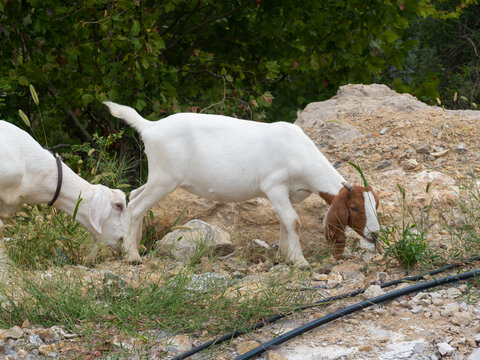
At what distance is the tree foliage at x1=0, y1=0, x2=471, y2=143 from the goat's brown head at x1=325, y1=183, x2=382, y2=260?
2.65 meters

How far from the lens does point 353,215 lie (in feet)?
16.8

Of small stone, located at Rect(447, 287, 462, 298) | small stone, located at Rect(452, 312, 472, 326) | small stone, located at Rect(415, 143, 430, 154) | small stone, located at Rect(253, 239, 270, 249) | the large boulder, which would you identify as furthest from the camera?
small stone, located at Rect(415, 143, 430, 154)

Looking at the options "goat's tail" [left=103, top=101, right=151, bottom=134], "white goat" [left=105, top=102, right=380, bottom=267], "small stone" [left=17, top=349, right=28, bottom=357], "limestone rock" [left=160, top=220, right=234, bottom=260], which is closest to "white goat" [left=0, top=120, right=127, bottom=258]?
"white goat" [left=105, top=102, right=380, bottom=267]

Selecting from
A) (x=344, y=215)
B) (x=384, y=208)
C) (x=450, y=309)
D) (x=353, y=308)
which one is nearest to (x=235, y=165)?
(x=344, y=215)

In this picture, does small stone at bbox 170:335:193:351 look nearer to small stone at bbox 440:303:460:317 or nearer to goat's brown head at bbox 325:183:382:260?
small stone at bbox 440:303:460:317

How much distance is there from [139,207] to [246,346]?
230cm

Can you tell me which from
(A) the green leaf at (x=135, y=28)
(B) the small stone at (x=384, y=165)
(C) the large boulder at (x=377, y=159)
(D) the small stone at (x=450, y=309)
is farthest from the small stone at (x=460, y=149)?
(A) the green leaf at (x=135, y=28)

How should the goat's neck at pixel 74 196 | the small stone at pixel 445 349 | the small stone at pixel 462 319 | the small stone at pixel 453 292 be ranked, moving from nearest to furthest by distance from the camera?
the small stone at pixel 445 349
the small stone at pixel 462 319
the small stone at pixel 453 292
the goat's neck at pixel 74 196

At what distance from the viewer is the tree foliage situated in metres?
7.11

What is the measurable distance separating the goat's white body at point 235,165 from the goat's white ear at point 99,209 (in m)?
0.26

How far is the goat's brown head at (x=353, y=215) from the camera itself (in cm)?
506

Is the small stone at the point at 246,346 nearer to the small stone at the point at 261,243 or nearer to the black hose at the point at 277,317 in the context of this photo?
the black hose at the point at 277,317

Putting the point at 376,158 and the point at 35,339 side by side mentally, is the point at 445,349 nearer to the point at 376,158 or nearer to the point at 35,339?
the point at 35,339

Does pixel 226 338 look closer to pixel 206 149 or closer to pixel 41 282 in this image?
pixel 41 282
